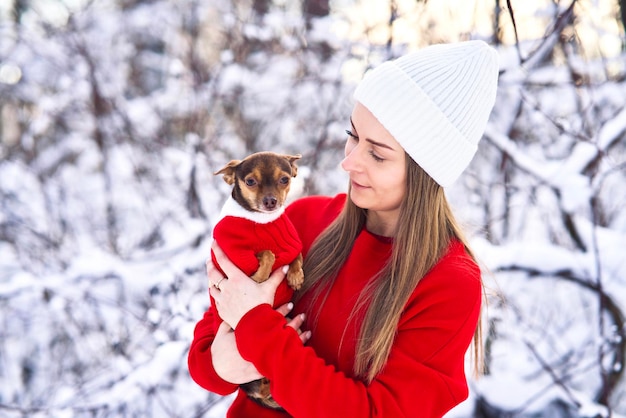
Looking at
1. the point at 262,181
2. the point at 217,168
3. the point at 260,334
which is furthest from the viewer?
the point at 217,168

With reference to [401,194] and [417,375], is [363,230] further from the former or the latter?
[417,375]

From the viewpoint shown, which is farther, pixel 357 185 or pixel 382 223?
pixel 382 223

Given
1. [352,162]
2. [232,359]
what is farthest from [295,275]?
[352,162]

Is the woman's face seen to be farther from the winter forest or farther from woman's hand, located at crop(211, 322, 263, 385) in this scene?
the winter forest

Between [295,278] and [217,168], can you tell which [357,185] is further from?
[217,168]

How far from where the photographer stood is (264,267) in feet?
5.67

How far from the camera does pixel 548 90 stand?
→ 4.09 metres

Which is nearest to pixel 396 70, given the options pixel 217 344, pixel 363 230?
pixel 363 230

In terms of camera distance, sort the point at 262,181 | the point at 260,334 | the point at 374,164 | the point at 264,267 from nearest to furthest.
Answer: the point at 260,334 → the point at 374,164 → the point at 264,267 → the point at 262,181

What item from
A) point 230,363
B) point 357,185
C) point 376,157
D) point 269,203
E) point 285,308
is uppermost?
point 376,157

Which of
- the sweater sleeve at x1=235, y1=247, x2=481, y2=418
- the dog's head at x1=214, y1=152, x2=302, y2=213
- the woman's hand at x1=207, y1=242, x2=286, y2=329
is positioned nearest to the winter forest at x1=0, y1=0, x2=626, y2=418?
the dog's head at x1=214, y1=152, x2=302, y2=213

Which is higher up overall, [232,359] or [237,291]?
[237,291]

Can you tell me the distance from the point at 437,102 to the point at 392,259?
1.72 feet

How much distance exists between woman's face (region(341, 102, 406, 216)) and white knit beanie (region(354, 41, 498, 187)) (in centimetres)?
4
